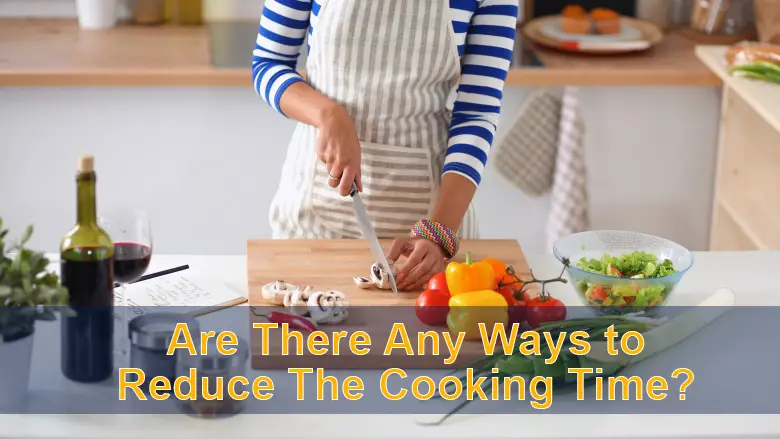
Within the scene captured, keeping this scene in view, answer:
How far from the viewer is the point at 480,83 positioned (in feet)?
5.80

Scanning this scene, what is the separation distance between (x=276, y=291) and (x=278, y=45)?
0.49 meters

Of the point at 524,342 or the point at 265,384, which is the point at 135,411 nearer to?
the point at 265,384

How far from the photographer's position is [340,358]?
1.36 meters

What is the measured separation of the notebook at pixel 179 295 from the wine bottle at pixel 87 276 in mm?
194

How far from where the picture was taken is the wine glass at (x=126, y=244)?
4.39ft

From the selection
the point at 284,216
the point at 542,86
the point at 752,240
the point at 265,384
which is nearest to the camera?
the point at 265,384

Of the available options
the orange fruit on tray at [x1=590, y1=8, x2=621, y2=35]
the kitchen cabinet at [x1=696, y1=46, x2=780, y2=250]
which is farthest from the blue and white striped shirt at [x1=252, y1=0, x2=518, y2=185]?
the orange fruit on tray at [x1=590, y1=8, x2=621, y2=35]

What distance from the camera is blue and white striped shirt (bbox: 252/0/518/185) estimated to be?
1750mm

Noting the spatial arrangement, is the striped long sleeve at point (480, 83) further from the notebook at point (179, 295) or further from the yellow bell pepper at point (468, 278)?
the notebook at point (179, 295)

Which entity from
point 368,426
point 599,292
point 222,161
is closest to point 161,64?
point 222,161

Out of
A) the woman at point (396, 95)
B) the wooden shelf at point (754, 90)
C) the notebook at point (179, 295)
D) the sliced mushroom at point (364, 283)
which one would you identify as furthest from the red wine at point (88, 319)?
the wooden shelf at point (754, 90)

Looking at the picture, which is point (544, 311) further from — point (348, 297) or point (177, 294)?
point (177, 294)

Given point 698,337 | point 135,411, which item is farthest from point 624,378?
point 135,411

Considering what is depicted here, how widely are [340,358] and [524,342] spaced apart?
0.77 ft
